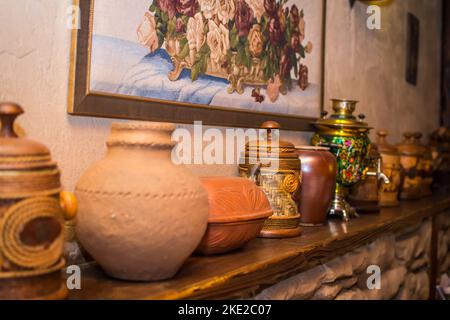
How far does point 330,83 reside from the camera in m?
2.34

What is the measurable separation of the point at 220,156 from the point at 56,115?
2.01 ft

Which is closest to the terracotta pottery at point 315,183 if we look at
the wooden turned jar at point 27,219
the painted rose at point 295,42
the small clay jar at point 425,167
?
the painted rose at point 295,42

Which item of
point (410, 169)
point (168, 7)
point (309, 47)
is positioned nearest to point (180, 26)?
point (168, 7)

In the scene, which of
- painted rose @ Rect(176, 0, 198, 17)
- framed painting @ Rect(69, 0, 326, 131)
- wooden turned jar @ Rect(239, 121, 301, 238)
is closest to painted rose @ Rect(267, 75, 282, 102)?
framed painting @ Rect(69, 0, 326, 131)

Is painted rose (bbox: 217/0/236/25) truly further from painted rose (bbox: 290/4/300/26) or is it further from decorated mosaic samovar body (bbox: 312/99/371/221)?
decorated mosaic samovar body (bbox: 312/99/371/221)

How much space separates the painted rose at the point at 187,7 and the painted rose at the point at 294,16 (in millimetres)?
601

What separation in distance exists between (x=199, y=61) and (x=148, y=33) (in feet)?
0.69

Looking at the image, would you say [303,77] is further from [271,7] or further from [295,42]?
[271,7]

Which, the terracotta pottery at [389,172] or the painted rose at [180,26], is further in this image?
the terracotta pottery at [389,172]

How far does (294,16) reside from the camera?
1.97 meters

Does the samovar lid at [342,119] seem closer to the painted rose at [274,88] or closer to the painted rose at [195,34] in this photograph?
the painted rose at [274,88]

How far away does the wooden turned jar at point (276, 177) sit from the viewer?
4.91 ft

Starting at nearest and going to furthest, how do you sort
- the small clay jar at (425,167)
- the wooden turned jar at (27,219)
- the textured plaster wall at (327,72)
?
1. the wooden turned jar at (27,219)
2. the textured plaster wall at (327,72)
3. the small clay jar at (425,167)
